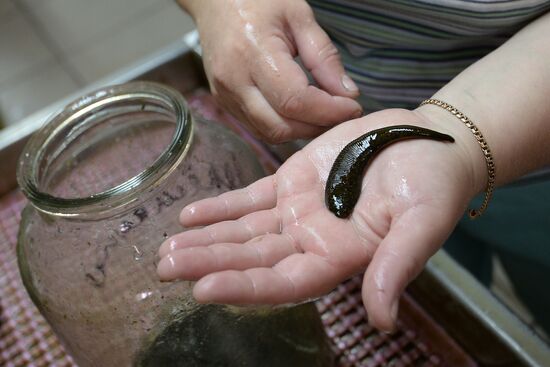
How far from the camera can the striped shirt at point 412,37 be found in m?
0.88

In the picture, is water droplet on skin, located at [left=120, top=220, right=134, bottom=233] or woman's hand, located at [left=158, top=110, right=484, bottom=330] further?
water droplet on skin, located at [left=120, top=220, right=134, bottom=233]

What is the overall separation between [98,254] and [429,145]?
0.50 meters

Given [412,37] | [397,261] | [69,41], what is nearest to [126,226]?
[397,261]

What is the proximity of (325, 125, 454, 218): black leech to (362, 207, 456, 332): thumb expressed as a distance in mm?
118

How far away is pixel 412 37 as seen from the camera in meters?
1.00

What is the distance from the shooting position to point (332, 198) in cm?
76

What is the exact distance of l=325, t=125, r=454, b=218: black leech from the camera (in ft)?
2.51

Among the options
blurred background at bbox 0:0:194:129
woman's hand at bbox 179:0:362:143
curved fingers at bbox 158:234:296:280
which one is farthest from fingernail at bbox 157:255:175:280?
blurred background at bbox 0:0:194:129

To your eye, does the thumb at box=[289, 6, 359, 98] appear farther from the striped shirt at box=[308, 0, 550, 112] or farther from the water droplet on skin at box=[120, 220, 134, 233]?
the water droplet on skin at box=[120, 220, 134, 233]

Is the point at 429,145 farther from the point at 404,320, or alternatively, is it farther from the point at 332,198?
the point at 404,320

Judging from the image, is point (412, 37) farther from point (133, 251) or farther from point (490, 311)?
point (133, 251)

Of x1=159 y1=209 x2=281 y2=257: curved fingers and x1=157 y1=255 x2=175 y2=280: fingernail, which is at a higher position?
x1=157 y1=255 x2=175 y2=280: fingernail

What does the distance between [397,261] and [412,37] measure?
54 centimetres

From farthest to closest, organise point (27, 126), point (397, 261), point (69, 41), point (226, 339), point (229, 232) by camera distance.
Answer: point (69, 41)
point (27, 126)
point (226, 339)
point (229, 232)
point (397, 261)
